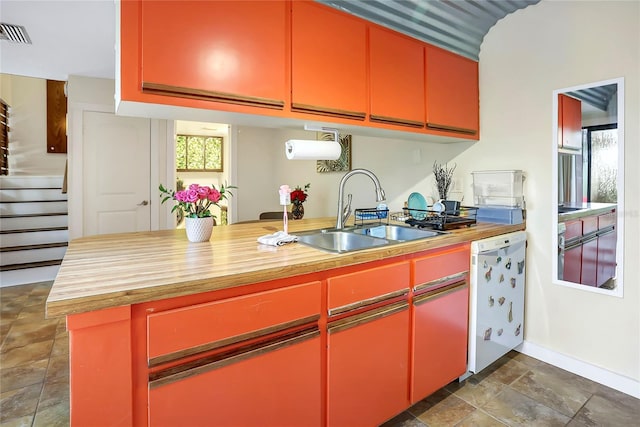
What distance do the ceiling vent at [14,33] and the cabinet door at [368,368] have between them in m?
3.30

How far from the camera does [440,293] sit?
1734 millimetres

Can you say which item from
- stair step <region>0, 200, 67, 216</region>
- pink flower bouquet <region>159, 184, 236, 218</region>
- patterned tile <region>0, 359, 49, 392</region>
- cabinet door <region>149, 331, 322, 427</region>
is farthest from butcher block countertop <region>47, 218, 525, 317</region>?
stair step <region>0, 200, 67, 216</region>

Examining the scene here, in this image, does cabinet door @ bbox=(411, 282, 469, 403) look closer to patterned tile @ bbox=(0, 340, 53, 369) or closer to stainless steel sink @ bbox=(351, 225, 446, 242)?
stainless steel sink @ bbox=(351, 225, 446, 242)

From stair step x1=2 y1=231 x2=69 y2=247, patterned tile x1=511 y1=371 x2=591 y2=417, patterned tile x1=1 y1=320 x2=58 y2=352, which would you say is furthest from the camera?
stair step x1=2 y1=231 x2=69 y2=247


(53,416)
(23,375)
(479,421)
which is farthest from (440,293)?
(23,375)

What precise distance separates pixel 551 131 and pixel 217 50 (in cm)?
210

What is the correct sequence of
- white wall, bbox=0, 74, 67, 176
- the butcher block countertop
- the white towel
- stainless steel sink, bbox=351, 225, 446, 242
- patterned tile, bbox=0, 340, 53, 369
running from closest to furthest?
the butcher block countertop
the white towel
stainless steel sink, bbox=351, 225, 446, 242
patterned tile, bbox=0, 340, 53, 369
white wall, bbox=0, 74, 67, 176

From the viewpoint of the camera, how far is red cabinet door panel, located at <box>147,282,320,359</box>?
37.6 inches

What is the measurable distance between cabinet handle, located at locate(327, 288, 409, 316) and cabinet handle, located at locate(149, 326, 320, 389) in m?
0.13

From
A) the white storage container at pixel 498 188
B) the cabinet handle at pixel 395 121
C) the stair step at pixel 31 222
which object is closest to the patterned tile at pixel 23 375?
the cabinet handle at pixel 395 121

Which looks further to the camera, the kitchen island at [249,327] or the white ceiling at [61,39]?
the white ceiling at [61,39]

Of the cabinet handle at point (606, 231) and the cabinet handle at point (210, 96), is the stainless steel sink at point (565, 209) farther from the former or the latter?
the cabinet handle at point (210, 96)

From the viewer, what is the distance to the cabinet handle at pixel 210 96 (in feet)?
4.14

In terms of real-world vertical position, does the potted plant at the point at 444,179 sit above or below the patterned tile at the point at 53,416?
A: above
